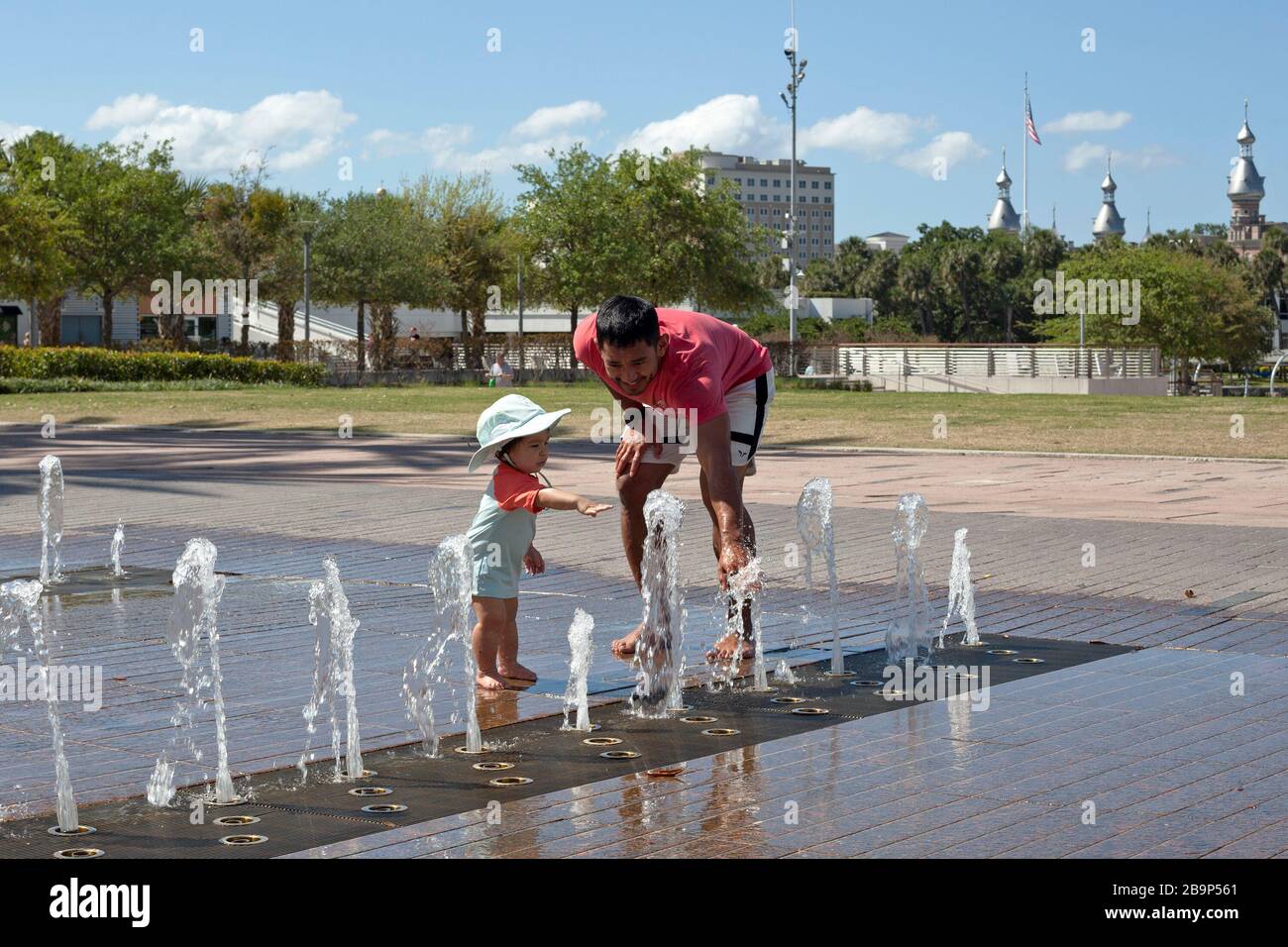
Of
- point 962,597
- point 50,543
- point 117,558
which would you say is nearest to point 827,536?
point 962,597

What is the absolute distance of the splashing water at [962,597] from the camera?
23.1ft

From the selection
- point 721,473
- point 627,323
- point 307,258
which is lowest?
point 721,473

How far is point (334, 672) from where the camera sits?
19.8ft

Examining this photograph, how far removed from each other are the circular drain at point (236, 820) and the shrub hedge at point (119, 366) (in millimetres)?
41150

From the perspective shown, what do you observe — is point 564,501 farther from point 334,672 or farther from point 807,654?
point 807,654

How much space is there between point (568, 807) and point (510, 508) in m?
1.91

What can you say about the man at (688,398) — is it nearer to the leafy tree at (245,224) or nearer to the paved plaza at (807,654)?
the paved plaza at (807,654)

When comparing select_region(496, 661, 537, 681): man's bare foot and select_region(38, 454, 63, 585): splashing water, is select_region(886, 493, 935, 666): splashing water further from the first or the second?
select_region(38, 454, 63, 585): splashing water

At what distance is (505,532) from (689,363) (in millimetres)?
923

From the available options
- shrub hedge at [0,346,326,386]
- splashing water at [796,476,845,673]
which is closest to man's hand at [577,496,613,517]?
splashing water at [796,476,845,673]

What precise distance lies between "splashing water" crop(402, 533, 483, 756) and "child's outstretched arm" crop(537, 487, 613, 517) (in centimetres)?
32

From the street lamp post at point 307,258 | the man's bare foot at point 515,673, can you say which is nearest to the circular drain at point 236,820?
the man's bare foot at point 515,673

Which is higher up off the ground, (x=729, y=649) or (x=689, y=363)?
(x=689, y=363)

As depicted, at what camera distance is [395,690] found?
19.4 ft
